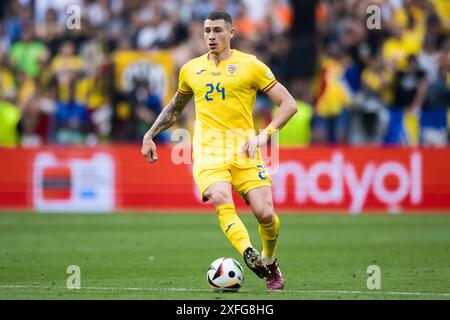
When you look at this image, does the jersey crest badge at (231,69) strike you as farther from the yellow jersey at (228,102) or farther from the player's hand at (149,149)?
the player's hand at (149,149)

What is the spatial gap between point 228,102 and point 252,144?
2.52 ft

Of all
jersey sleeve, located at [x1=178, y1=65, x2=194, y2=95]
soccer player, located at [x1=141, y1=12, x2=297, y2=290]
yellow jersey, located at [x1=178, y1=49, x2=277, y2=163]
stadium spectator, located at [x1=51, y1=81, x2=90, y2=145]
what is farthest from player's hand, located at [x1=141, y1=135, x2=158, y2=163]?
stadium spectator, located at [x1=51, y1=81, x2=90, y2=145]

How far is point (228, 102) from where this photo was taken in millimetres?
9906

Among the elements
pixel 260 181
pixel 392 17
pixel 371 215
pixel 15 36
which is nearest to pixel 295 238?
pixel 371 215

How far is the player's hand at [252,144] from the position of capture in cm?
923

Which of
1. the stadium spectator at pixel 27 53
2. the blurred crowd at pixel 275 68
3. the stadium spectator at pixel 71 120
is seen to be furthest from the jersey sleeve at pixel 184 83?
the stadium spectator at pixel 27 53

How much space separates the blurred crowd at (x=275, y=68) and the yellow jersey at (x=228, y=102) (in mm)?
11145

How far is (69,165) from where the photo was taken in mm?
21031

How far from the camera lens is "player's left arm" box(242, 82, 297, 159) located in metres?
9.36

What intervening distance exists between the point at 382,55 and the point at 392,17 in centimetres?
95

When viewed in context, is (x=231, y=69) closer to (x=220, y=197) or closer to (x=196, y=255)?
(x=220, y=197)

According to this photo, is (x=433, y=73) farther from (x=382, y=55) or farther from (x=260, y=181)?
(x=260, y=181)

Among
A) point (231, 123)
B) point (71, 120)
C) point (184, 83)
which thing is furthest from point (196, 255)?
point (71, 120)

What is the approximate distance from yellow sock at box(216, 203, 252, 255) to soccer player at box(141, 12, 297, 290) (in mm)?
71
